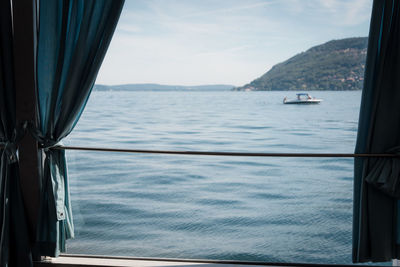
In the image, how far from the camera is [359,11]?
3.17 m

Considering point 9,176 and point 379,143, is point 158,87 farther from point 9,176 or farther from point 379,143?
point 379,143

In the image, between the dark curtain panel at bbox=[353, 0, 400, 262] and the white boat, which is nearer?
the dark curtain panel at bbox=[353, 0, 400, 262]

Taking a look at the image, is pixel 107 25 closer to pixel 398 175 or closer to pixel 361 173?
pixel 361 173

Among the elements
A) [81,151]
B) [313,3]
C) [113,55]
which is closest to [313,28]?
[313,3]

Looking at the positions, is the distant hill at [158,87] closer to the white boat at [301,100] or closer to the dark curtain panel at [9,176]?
the white boat at [301,100]

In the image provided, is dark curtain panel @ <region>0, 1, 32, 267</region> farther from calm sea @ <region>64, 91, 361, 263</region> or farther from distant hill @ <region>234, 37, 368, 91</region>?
distant hill @ <region>234, 37, 368, 91</region>

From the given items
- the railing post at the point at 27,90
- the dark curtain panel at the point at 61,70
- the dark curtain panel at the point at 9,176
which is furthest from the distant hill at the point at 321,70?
the dark curtain panel at the point at 9,176

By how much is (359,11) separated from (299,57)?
2.92 ft


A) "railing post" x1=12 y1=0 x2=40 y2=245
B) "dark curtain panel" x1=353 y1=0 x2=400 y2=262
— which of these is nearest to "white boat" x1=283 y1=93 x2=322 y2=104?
"dark curtain panel" x1=353 y1=0 x2=400 y2=262

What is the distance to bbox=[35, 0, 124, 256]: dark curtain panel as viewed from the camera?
6.13 ft

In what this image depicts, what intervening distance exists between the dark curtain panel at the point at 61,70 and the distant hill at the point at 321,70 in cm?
132

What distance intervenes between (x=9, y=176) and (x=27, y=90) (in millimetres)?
481

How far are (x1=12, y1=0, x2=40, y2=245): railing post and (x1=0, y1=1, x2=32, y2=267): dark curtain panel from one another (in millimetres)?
37

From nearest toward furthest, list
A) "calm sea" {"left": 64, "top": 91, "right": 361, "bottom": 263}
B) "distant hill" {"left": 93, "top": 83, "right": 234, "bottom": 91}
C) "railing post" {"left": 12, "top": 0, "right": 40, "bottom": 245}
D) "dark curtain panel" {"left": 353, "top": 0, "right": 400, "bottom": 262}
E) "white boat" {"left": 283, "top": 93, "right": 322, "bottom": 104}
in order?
"dark curtain panel" {"left": 353, "top": 0, "right": 400, "bottom": 262}, "railing post" {"left": 12, "top": 0, "right": 40, "bottom": 245}, "calm sea" {"left": 64, "top": 91, "right": 361, "bottom": 263}, "white boat" {"left": 283, "top": 93, "right": 322, "bottom": 104}, "distant hill" {"left": 93, "top": 83, "right": 234, "bottom": 91}
